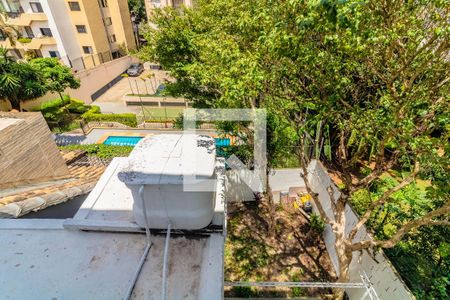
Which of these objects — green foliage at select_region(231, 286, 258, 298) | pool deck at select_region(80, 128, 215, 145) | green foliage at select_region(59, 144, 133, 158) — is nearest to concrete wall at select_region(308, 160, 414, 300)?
green foliage at select_region(231, 286, 258, 298)

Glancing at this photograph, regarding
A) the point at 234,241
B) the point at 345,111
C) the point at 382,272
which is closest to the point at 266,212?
the point at 234,241

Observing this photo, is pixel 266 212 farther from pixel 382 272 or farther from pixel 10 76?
pixel 10 76

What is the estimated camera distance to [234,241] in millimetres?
9055

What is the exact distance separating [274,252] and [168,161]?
7.47 m

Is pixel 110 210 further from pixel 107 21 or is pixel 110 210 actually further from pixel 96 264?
pixel 107 21

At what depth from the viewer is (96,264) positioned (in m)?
2.46

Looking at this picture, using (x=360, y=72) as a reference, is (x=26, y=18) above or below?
above

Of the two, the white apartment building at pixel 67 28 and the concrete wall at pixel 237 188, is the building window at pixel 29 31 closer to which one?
the white apartment building at pixel 67 28

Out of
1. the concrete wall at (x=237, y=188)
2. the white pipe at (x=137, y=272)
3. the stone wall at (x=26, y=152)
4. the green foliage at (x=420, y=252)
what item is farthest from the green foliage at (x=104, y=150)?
the green foliage at (x=420, y=252)

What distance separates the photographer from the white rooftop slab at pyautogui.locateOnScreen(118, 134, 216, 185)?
7.84ft

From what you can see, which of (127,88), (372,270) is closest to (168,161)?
(372,270)

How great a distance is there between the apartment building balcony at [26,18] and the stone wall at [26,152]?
1005 inches

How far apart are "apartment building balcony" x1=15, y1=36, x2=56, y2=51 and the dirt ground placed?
28.4 metres

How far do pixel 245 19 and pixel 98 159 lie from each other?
11740 millimetres
